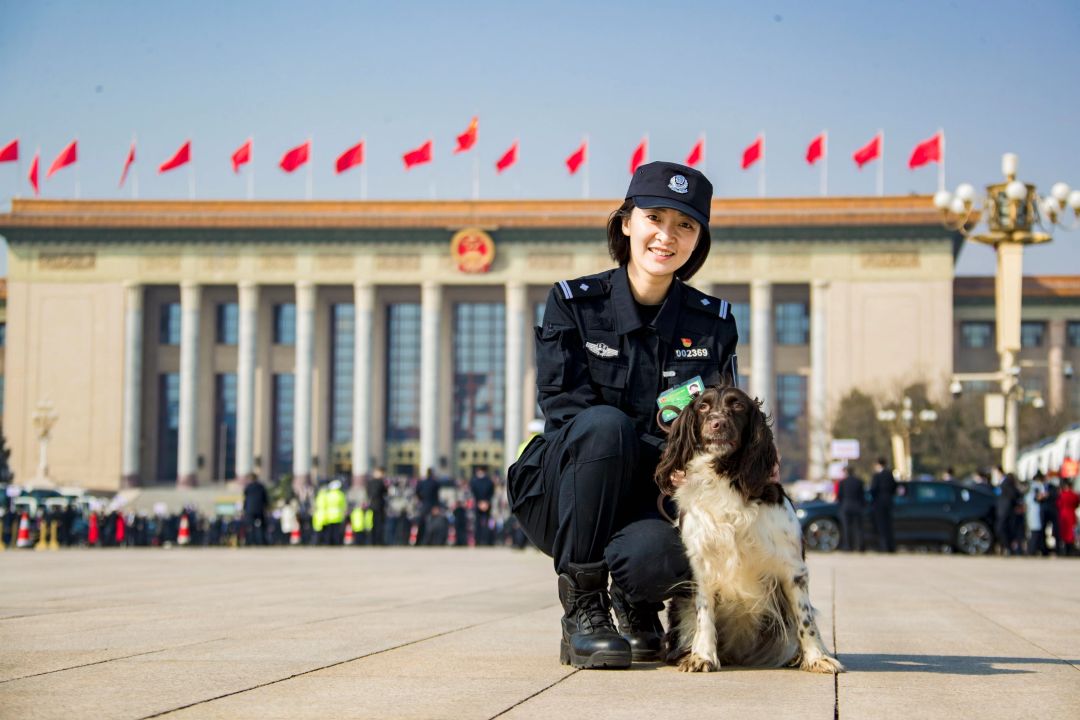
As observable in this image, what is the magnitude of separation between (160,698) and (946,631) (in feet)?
15.7

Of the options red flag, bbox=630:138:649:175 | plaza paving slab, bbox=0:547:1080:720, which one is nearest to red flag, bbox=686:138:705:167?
red flag, bbox=630:138:649:175

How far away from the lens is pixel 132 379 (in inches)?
3063

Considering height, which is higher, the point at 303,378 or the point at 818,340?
the point at 818,340

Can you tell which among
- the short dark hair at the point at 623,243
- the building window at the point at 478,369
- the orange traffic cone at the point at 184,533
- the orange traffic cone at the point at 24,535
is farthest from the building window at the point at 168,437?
the short dark hair at the point at 623,243

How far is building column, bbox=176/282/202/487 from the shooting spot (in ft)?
255

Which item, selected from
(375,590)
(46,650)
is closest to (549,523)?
(46,650)

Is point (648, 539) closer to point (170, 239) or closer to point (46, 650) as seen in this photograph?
point (46, 650)

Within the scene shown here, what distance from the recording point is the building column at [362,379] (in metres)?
77.9

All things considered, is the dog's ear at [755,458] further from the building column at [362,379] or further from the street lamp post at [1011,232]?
the building column at [362,379]

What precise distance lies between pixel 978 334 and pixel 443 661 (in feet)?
262

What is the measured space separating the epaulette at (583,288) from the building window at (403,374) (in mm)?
78212

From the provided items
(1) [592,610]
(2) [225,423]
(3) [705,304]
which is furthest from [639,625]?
(2) [225,423]

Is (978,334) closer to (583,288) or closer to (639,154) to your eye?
(639,154)

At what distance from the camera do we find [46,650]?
6230mm
